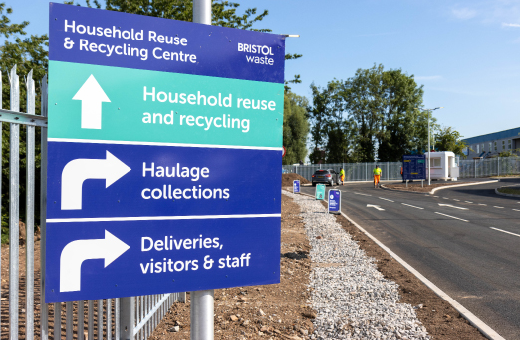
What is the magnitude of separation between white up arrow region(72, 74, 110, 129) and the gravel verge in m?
3.18

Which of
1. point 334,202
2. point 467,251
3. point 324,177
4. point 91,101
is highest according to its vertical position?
point 91,101

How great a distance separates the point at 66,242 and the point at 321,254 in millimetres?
6987

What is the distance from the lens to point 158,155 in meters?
2.46

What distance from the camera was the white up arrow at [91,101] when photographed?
2.34 meters

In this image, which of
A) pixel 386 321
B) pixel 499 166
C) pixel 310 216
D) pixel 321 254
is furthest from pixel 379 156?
pixel 386 321

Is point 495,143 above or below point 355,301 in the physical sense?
above

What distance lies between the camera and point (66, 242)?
2.32 metres

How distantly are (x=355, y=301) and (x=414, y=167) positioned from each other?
120 feet

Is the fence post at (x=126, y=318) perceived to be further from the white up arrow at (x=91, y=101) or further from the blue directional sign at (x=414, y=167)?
the blue directional sign at (x=414, y=167)

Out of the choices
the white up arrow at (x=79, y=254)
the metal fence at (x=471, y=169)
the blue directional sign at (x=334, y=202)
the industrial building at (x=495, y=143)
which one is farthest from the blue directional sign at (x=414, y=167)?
the white up arrow at (x=79, y=254)

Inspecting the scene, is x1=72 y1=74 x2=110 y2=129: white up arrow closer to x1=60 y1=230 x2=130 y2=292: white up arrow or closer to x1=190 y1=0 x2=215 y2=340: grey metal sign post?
x1=60 y1=230 x2=130 y2=292: white up arrow

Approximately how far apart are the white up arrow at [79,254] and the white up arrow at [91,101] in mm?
619

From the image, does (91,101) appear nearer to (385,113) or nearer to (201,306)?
(201,306)

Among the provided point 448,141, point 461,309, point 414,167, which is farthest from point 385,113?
point 461,309
